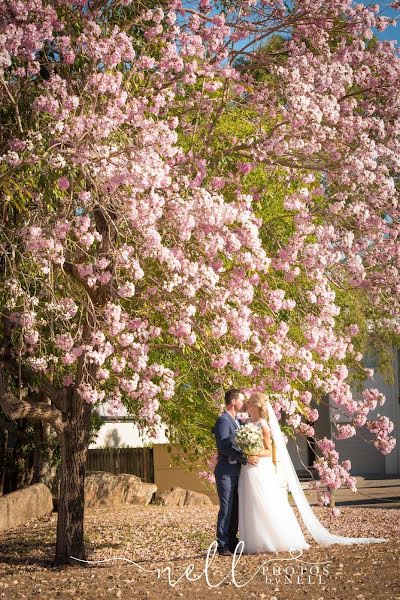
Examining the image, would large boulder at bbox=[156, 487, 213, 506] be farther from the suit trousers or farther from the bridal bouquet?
the bridal bouquet

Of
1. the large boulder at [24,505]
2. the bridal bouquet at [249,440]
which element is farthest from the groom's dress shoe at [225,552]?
the large boulder at [24,505]

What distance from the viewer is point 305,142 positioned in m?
10.6

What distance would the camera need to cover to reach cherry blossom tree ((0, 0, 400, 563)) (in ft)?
30.1

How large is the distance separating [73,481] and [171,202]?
155 inches

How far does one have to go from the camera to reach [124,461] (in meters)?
22.6

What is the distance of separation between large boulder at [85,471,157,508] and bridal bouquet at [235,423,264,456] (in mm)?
7815

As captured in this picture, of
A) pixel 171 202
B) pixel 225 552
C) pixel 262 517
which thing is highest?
pixel 171 202

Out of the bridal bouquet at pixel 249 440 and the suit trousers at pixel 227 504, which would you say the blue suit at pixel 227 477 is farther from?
the bridal bouquet at pixel 249 440

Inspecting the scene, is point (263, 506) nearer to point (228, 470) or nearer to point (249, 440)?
point (228, 470)

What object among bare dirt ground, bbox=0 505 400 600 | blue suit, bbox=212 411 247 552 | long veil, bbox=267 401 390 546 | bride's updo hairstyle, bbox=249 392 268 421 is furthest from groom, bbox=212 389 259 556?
long veil, bbox=267 401 390 546

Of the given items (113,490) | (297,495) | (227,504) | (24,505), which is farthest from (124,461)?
(227,504)

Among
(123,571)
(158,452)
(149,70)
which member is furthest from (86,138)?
(158,452)

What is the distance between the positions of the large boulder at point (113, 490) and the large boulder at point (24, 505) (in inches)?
31.9

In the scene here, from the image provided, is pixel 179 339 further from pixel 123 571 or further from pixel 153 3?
pixel 153 3
